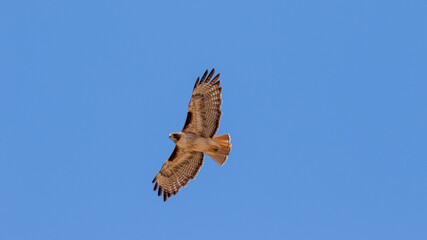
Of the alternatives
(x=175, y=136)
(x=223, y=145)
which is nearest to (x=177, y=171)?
(x=175, y=136)

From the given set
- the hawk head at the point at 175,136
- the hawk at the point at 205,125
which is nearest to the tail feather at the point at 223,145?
the hawk at the point at 205,125

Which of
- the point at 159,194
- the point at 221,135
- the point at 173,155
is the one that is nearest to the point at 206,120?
the point at 221,135

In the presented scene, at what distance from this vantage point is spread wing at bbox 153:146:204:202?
14031 mm

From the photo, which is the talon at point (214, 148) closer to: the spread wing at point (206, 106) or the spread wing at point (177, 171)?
the spread wing at point (206, 106)

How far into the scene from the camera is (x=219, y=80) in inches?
523

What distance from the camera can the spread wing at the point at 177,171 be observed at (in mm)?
14031

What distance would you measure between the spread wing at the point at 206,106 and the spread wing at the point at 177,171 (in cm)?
84

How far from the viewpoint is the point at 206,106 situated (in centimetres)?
1326

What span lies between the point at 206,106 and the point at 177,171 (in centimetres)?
191

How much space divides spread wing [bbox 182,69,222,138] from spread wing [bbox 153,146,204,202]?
0.84 m

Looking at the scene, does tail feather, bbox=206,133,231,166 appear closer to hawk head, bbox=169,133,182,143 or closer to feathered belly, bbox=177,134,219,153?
feathered belly, bbox=177,134,219,153

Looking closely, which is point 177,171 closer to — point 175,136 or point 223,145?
point 175,136

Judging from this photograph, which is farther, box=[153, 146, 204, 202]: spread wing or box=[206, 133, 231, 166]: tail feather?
box=[153, 146, 204, 202]: spread wing

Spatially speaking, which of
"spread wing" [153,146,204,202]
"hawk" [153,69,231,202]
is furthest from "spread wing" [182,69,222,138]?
"spread wing" [153,146,204,202]
